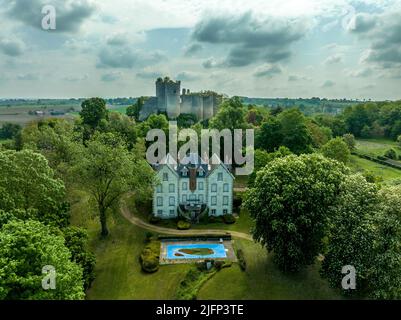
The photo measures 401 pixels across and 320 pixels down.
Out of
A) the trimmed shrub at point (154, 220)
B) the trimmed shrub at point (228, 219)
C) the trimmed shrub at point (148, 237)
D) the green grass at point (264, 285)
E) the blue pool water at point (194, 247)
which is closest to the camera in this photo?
the green grass at point (264, 285)

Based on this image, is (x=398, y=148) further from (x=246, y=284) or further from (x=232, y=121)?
(x=246, y=284)

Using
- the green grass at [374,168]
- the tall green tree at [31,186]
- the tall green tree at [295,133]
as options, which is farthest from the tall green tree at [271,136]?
the tall green tree at [31,186]

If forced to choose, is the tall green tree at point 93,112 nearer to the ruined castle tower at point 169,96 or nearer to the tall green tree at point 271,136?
the ruined castle tower at point 169,96

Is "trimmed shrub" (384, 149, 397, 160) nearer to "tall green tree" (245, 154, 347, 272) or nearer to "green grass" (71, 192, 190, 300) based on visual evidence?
"tall green tree" (245, 154, 347, 272)

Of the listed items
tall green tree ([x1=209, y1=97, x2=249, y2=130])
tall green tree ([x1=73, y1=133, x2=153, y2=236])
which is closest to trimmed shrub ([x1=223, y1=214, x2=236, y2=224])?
tall green tree ([x1=73, y1=133, x2=153, y2=236])
